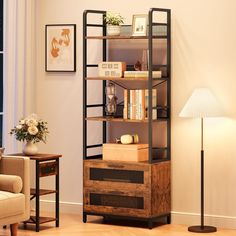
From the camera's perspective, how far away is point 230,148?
6953 mm

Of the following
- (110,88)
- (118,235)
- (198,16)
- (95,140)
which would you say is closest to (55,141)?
(95,140)

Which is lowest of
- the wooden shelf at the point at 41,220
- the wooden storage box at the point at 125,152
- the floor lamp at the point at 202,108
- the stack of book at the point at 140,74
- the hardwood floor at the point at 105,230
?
the hardwood floor at the point at 105,230

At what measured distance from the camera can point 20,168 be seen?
21.3 ft

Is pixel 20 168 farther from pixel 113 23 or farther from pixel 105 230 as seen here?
pixel 113 23

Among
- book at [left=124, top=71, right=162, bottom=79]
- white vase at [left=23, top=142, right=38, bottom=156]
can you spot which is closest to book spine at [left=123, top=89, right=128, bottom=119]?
book at [left=124, top=71, right=162, bottom=79]

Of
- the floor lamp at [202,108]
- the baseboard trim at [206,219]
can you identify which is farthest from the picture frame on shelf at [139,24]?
the baseboard trim at [206,219]

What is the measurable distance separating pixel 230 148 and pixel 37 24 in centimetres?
247

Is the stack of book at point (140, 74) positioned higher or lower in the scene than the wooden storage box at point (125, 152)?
higher

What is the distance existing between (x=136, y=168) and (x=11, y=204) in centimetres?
134

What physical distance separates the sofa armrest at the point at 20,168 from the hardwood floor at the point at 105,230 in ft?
1.74

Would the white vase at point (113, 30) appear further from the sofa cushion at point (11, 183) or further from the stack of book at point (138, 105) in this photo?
the sofa cushion at point (11, 183)

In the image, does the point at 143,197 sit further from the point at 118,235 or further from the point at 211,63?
the point at 211,63

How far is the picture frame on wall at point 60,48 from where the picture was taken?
25.3 feet

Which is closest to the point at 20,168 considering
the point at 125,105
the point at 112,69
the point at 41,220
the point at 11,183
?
the point at 11,183
